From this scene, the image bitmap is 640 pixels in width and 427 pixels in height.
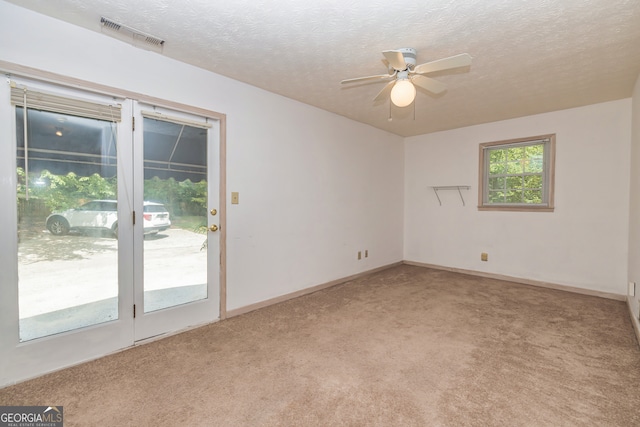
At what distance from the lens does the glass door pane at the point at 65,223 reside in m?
2.00

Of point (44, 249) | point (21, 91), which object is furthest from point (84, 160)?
point (44, 249)

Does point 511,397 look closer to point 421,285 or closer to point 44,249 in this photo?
point 421,285

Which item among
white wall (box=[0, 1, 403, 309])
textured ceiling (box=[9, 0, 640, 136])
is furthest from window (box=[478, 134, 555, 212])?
white wall (box=[0, 1, 403, 309])

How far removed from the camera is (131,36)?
7.32ft

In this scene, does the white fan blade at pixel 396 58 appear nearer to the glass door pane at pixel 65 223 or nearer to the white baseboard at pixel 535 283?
the glass door pane at pixel 65 223

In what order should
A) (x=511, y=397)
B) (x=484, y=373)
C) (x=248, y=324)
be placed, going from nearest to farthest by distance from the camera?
1. (x=511, y=397)
2. (x=484, y=373)
3. (x=248, y=324)

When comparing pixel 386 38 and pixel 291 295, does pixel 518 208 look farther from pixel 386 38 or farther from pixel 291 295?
pixel 291 295

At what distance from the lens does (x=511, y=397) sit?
5.91 feet

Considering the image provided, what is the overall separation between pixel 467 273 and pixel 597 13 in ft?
12.4

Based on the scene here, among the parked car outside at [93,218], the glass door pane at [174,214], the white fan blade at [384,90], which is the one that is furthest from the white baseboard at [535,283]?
the parked car outside at [93,218]

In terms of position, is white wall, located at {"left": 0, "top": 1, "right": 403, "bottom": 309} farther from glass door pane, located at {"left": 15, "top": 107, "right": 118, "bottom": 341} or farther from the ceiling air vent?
glass door pane, located at {"left": 15, "top": 107, "right": 118, "bottom": 341}

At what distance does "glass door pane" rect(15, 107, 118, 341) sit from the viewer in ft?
6.57

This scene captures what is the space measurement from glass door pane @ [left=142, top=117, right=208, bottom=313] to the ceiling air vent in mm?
581

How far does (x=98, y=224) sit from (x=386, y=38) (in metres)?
2.67
